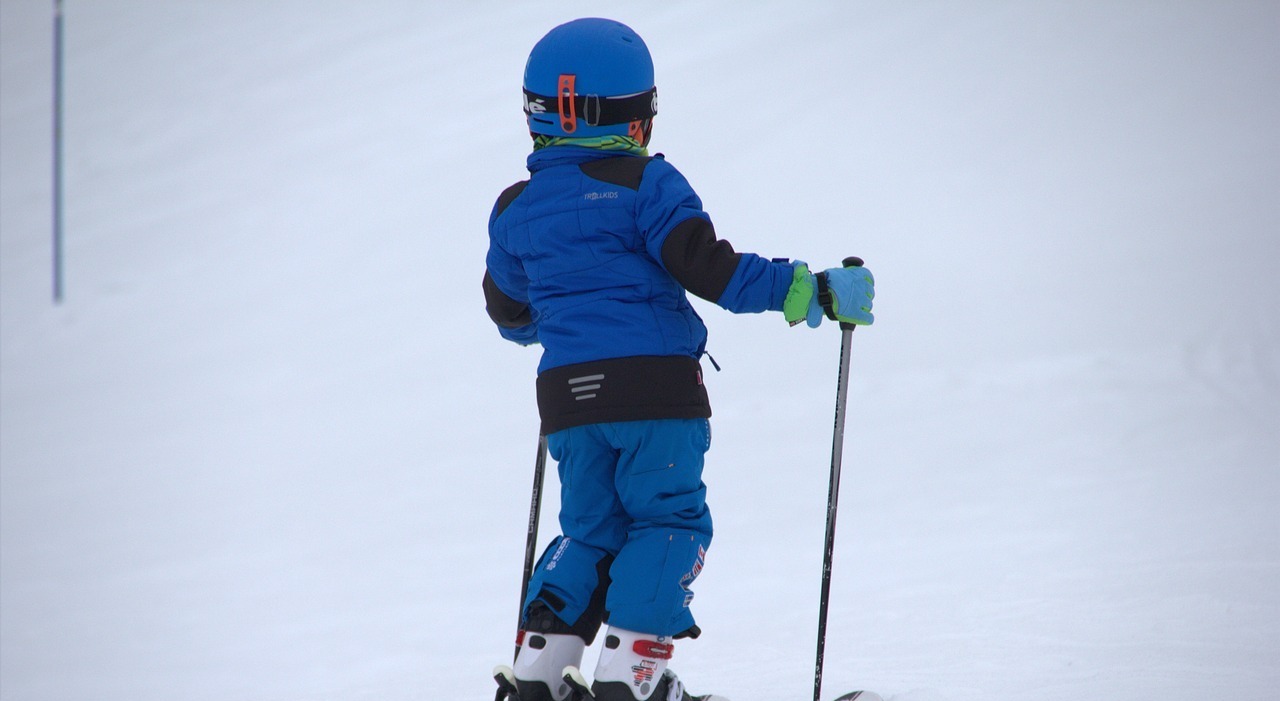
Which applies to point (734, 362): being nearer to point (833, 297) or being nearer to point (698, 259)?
point (833, 297)

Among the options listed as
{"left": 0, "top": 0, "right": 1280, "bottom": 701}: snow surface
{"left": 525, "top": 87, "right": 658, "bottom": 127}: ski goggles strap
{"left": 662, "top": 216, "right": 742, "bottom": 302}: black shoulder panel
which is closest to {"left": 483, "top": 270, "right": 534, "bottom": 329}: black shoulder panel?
{"left": 525, "top": 87, "right": 658, "bottom": 127}: ski goggles strap

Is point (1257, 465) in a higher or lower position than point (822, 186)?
lower

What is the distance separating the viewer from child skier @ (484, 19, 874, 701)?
2646 millimetres

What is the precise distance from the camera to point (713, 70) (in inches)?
530

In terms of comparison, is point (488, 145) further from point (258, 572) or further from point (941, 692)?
point (941, 692)

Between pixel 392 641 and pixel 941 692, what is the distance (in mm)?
2491

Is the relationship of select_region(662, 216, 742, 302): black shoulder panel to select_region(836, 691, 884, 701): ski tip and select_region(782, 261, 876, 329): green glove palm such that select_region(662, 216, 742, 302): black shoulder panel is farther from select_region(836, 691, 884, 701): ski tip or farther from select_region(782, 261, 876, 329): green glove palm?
select_region(836, 691, 884, 701): ski tip

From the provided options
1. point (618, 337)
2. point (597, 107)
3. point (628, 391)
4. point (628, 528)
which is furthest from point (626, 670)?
point (597, 107)

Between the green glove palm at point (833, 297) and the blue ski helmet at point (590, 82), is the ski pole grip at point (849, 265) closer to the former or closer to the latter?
the green glove palm at point (833, 297)

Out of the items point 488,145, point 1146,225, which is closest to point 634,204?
point 1146,225

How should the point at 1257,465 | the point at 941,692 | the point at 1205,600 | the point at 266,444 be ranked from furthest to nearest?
1. the point at 266,444
2. the point at 1257,465
3. the point at 1205,600
4. the point at 941,692

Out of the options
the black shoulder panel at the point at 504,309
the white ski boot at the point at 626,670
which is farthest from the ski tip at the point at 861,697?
the black shoulder panel at the point at 504,309

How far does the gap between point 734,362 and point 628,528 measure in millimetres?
5506

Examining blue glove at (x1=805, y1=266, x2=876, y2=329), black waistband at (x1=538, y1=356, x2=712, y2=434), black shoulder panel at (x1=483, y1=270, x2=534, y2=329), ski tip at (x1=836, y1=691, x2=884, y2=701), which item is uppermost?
black shoulder panel at (x1=483, y1=270, x2=534, y2=329)
